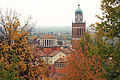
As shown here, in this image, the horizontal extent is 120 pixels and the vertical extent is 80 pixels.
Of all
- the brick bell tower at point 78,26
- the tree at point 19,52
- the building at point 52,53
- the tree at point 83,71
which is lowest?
the building at point 52,53

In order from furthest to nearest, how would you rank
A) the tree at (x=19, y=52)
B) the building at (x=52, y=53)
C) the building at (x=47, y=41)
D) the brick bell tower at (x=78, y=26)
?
the brick bell tower at (x=78, y=26) < the building at (x=47, y=41) < the building at (x=52, y=53) < the tree at (x=19, y=52)

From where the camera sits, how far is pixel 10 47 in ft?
25.2

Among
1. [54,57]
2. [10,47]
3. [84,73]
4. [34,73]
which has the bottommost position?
[54,57]

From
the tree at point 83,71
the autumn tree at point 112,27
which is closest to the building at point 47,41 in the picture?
the tree at point 83,71

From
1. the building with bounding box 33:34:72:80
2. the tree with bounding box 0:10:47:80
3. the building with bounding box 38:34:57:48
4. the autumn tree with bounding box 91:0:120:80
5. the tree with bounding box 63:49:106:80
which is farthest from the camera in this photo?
the building with bounding box 38:34:57:48

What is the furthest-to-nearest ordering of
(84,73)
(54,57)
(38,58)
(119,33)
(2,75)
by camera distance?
1. (54,57)
2. (84,73)
3. (119,33)
4. (38,58)
5. (2,75)

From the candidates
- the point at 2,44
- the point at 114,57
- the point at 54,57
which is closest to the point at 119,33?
the point at 114,57

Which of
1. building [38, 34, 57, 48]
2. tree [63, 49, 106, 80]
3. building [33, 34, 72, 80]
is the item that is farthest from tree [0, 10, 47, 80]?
building [38, 34, 57, 48]

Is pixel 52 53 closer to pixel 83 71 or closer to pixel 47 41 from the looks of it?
pixel 47 41

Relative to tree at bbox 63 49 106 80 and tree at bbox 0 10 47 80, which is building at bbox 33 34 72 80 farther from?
tree at bbox 0 10 47 80

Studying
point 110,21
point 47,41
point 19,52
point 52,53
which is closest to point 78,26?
point 47,41

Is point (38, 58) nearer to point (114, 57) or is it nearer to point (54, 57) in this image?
point (114, 57)

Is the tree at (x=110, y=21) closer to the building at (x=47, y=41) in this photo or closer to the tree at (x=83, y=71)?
the tree at (x=83, y=71)

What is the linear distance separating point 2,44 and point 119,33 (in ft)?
19.1
